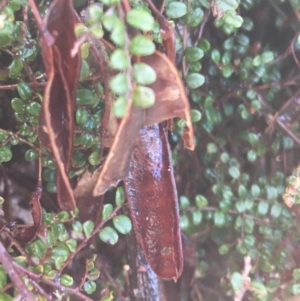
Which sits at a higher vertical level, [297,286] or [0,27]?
[0,27]

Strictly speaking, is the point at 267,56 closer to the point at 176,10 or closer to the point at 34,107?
the point at 176,10

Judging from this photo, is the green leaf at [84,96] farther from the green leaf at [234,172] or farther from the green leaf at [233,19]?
the green leaf at [234,172]

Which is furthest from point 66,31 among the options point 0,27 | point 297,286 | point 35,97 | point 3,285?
point 297,286

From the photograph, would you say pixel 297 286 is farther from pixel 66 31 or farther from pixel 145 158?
pixel 66 31

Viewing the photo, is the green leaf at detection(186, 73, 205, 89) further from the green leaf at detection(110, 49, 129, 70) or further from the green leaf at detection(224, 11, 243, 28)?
the green leaf at detection(110, 49, 129, 70)

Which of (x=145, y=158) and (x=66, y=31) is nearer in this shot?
(x=66, y=31)

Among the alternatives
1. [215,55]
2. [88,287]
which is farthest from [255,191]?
[88,287]
